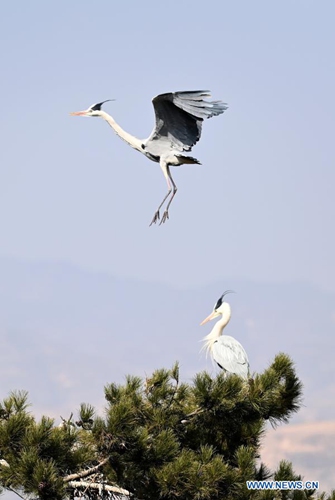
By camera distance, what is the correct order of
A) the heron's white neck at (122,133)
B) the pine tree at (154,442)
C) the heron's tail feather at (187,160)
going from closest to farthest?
the pine tree at (154,442), the heron's tail feather at (187,160), the heron's white neck at (122,133)

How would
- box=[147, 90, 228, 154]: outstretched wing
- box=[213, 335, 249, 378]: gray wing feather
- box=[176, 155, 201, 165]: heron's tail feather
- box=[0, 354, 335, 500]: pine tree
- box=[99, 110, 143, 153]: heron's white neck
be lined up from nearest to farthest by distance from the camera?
box=[0, 354, 335, 500]: pine tree
box=[147, 90, 228, 154]: outstretched wing
box=[176, 155, 201, 165]: heron's tail feather
box=[99, 110, 143, 153]: heron's white neck
box=[213, 335, 249, 378]: gray wing feather

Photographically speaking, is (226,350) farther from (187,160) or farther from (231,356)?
(187,160)

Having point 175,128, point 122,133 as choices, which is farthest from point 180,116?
point 122,133

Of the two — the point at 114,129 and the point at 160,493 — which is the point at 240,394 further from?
the point at 114,129

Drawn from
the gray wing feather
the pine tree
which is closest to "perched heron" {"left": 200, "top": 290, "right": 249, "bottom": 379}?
the gray wing feather

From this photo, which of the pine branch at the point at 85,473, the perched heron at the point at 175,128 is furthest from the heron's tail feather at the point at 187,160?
the pine branch at the point at 85,473

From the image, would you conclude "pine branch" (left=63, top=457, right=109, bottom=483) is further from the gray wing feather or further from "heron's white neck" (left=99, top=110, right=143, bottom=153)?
"heron's white neck" (left=99, top=110, right=143, bottom=153)

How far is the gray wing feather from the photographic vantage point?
36.5ft

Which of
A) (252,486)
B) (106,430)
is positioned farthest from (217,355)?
(106,430)

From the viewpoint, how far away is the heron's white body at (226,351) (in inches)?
438

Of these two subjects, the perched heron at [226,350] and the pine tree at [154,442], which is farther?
the perched heron at [226,350]

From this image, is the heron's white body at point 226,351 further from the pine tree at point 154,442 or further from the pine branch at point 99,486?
the pine branch at point 99,486

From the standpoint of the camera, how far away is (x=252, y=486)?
9320 millimetres

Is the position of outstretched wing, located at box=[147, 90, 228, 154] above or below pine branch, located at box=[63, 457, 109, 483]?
above
